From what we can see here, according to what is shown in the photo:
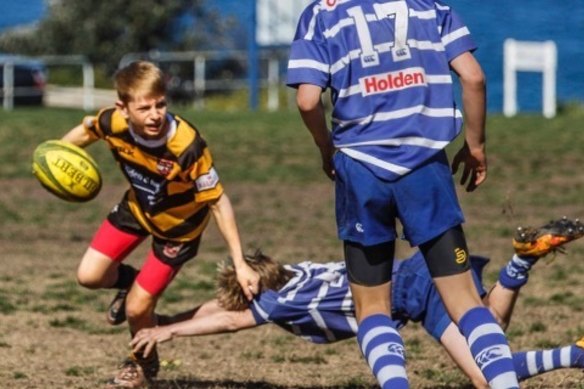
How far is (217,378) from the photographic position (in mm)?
7137

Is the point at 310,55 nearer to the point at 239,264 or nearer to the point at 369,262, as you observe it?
the point at 369,262

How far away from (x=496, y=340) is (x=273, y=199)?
1031 centimetres

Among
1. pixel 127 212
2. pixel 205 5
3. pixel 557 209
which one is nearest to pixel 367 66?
pixel 127 212

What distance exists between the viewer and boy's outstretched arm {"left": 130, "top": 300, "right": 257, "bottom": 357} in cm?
657

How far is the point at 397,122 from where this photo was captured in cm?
506

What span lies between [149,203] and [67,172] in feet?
1.51

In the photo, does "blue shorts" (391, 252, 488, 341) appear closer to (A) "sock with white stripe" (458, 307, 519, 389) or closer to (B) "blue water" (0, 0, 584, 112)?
(A) "sock with white stripe" (458, 307, 519, 389)

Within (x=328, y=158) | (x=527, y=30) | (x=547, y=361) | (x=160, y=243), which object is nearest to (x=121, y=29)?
(x=527, y=30)

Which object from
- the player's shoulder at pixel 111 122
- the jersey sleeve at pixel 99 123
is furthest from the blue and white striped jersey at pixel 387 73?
the jersey sleeve at pixel 99 123

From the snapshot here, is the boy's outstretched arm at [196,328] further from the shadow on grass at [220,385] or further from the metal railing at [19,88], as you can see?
the metal railing at [19,88]

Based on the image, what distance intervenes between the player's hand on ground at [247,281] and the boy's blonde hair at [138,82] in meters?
0.83

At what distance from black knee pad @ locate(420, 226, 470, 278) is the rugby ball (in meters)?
2.52

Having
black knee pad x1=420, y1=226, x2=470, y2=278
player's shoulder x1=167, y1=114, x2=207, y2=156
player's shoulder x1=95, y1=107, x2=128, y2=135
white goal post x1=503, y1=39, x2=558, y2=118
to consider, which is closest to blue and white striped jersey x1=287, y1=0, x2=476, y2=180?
black knee pad x1=420, y1=226, x2=470, y2=278

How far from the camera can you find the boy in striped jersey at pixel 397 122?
5043 millimetres
